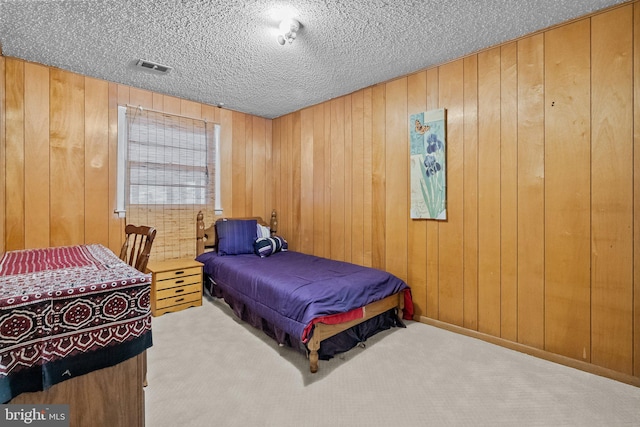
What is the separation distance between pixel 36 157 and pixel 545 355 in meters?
4.68

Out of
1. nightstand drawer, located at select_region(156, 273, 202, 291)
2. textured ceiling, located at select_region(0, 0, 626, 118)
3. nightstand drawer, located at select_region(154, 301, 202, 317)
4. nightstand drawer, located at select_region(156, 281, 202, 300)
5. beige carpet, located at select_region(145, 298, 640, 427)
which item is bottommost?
beige carpet, located at select_region(145, 298, 640, 427)

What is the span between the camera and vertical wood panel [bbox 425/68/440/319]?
2758 millimetres

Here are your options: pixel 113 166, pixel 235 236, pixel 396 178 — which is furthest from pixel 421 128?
pixel 113 166

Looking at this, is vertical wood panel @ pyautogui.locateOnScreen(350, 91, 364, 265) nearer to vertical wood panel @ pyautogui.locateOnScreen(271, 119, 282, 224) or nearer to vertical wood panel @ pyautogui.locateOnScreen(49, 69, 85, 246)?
vertical wood panel @ pyautogui.locateOnScreen(271, 119, 282, 224)

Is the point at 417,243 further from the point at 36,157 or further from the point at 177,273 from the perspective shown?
the point at 36,157

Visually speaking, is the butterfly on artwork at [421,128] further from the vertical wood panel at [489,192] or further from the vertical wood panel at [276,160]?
the vertical wood panel at [276,160]

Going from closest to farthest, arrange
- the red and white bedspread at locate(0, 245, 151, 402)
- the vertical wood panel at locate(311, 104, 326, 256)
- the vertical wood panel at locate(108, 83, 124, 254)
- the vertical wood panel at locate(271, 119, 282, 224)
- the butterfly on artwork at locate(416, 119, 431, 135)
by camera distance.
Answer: the red and white bedspread at locate(0, 245, 151, 402) → the butterfly on artwork at locate(416, 119, 431, 135) → the vertical wood panel at locate(108, 83, 124, 254) → the vertical wood panel at locate(311, 104, 326, 256) → the vertical wood panel at locate(271, 119, 282, 224)

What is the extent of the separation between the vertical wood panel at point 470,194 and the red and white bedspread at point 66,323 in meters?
2.46

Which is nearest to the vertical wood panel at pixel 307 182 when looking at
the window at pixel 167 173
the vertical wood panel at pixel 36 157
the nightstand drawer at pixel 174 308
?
the window at pixel 167 173

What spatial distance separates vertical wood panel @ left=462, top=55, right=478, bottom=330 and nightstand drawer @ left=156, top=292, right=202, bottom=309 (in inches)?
109

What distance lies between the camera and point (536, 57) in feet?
7.27

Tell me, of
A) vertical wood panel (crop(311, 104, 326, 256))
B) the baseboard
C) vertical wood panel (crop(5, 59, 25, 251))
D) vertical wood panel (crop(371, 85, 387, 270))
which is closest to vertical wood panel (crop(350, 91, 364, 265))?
vertical wood panel (crop(371, 85, 387, 270))

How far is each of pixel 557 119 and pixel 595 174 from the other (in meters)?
0.47

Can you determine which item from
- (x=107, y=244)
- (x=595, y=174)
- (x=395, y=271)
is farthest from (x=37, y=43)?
(x=595, y=174)
